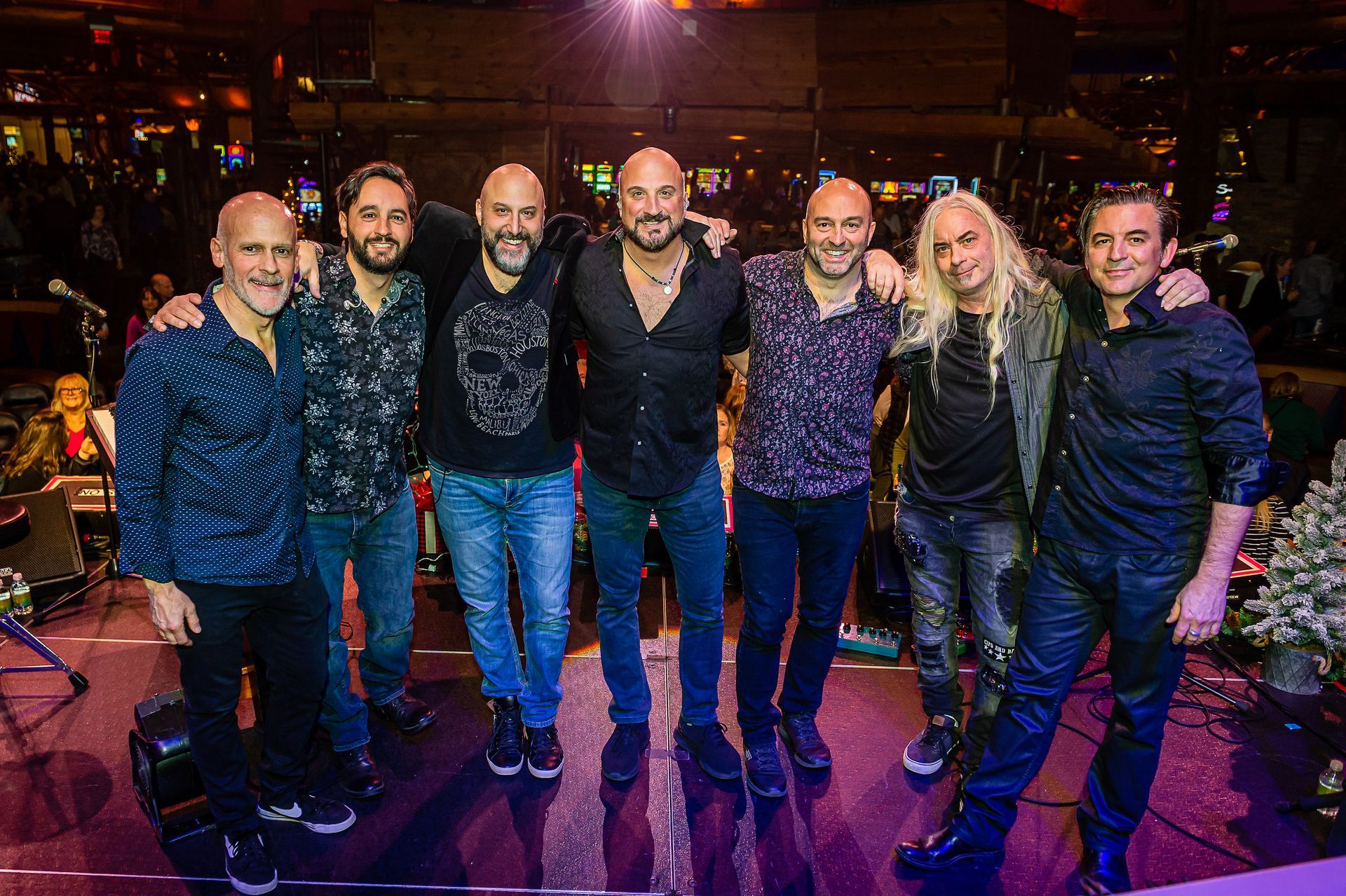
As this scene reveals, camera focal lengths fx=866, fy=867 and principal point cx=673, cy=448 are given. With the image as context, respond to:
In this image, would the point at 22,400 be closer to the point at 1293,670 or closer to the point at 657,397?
the point at 657,397

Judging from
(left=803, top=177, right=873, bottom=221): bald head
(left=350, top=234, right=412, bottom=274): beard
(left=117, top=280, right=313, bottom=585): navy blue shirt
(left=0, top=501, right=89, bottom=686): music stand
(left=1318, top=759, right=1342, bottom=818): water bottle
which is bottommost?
(left=1318, top=759, right=1342, bottom=818): water bottle

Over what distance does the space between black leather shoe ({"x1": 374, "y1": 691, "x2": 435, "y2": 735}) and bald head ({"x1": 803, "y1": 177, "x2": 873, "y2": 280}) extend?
7.90ft

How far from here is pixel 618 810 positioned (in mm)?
3154

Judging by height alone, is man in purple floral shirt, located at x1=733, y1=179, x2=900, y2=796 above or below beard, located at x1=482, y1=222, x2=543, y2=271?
below

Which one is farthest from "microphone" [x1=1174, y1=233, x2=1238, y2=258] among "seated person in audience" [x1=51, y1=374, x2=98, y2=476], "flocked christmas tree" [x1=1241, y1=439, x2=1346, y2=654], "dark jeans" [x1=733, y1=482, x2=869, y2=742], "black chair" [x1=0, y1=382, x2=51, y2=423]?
"black chair" [x1=0, y1=382, x2=51, y2=423]

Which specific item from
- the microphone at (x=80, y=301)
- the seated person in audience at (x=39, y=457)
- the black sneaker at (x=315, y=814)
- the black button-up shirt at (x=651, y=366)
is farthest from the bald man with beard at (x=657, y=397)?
the seated person in audience at (x=39, y=457)

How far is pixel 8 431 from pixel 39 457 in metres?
0.81

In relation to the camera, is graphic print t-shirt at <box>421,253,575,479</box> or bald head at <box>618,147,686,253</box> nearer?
bald head at <box>618,147,686,253</box>

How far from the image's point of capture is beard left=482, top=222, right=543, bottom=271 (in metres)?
2.99

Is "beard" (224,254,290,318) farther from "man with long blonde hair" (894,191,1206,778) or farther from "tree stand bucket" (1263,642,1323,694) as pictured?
"tree stand bucket" (1263,642,1323,694)

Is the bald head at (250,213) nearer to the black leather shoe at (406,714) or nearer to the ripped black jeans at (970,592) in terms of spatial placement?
the black leather shoe at (406,714)

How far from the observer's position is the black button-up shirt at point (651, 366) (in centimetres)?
299

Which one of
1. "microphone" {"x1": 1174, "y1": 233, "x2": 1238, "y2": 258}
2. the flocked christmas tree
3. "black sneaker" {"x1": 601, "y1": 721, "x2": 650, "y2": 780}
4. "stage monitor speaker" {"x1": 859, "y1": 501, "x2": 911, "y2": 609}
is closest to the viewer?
"microphone" {"x1": 1174, "y1": 233, "x2": 1238, "y2": 258}

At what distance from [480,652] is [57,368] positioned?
Answer: 9.52 metres
